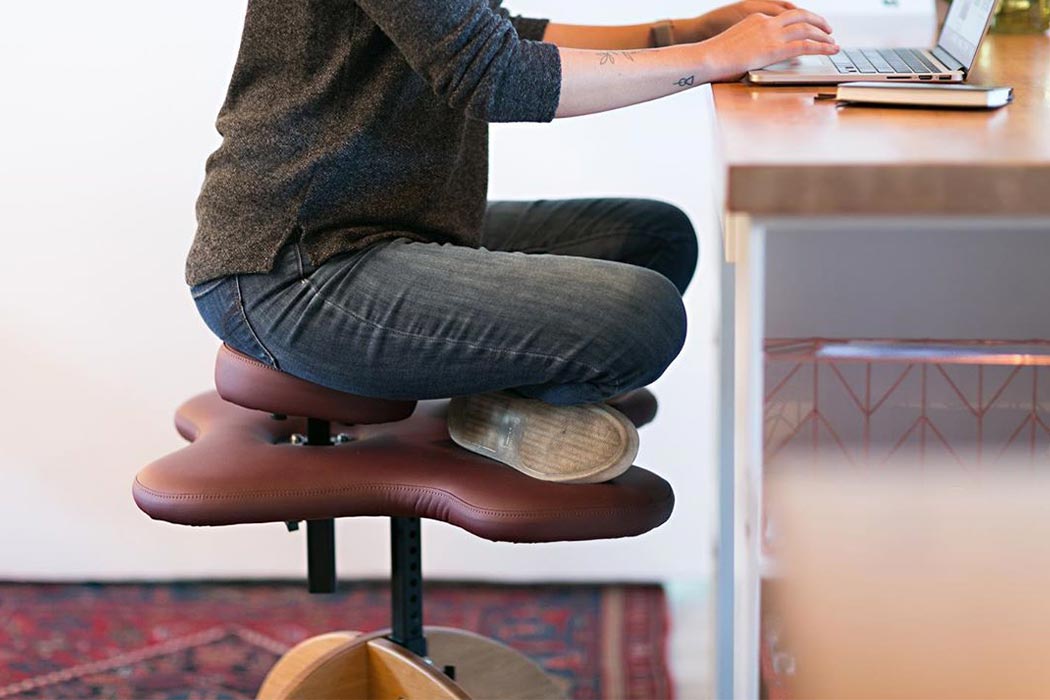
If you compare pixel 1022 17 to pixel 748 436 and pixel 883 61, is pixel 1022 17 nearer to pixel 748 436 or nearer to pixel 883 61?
pixel 883 61

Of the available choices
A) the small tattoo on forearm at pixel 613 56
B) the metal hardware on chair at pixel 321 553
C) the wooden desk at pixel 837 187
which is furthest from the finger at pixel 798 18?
the metal hardware on chair at pixel 321 553

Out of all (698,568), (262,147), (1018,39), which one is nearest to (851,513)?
(262,147)

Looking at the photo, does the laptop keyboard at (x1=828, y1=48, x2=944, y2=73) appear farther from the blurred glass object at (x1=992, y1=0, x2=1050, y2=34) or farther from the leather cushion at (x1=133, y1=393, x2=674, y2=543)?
the leather cushion at (x1=133, y1=393, x2=674, y2=543)

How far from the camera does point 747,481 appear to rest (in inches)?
37.2

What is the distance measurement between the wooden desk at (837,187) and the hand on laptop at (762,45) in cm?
21

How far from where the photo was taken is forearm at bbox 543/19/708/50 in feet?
5.53

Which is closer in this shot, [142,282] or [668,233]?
[668,233]

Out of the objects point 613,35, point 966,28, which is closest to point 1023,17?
point 966,28

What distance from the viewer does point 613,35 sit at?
68.2 inches

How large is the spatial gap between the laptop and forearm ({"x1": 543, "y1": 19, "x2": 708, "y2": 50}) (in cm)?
20

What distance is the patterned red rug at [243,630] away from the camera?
200cm

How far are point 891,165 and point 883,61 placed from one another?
2.18 ft

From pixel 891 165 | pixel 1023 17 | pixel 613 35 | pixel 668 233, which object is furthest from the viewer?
pixel 1023 17

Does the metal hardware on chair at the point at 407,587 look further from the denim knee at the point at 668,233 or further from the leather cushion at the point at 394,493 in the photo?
the denim knee at the point at 668,233
